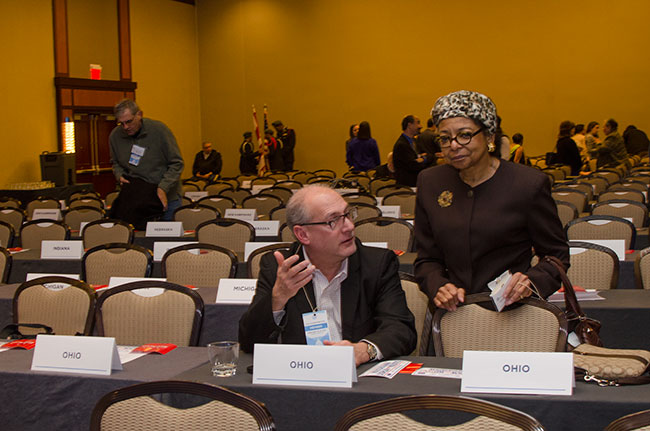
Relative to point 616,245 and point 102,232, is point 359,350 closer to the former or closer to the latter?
point 616,245

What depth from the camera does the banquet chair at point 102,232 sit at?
6.42m

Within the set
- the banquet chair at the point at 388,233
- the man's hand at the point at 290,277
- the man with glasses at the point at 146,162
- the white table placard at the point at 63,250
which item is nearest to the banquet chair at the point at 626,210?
the banquet chair at the point at 388,233

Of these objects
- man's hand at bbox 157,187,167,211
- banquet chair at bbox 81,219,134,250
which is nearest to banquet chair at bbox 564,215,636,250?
banquet chair at bbox 81,219,134,250

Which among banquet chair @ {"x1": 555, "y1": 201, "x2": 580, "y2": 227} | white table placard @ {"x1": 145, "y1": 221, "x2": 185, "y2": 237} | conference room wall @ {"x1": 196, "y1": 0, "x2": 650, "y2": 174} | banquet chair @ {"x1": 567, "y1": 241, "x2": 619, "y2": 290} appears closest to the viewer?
banquet chair @ {"x1": 567, "y1": 241, "x2": 619, "y2": 290}

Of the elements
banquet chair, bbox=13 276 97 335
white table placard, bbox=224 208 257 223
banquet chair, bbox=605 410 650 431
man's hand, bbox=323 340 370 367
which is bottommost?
banquet chair, bbox=13 276 97 335

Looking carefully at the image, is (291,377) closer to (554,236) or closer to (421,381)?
(421,381)

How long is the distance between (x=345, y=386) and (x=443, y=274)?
75 cm

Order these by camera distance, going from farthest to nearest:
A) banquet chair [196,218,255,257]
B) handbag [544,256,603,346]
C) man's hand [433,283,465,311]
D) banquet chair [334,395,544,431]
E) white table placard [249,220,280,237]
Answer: white table placard [249,220,280,237] → banquet chair [196,218,255,257] → man's hand [433,283,465,311] → handbag [544,256,603,346] → banquet chair [334,395,544,431]

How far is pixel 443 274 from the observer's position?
291 centimetres

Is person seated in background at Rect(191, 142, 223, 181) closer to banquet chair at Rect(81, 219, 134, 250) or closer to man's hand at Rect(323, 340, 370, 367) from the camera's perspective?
banquet chair at Rect(81, 219, 134, 250)

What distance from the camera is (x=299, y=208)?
2775 millimetres

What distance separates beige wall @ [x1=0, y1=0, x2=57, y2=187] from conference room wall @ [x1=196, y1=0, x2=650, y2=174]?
5751 mm

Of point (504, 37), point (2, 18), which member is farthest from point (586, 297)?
point (504, 37)

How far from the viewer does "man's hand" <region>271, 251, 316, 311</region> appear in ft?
8.18
